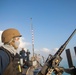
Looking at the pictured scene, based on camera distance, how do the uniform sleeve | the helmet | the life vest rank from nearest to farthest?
the uniform sleeve
the life vest
the helmet

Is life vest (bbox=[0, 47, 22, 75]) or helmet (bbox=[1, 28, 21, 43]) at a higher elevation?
helmet (bbox=[1, 28, 21, 43])

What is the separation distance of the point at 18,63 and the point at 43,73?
94 cm

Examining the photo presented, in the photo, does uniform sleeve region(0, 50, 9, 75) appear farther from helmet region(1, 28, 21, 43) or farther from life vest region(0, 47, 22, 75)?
helmet region(1, 28, 21, 43)

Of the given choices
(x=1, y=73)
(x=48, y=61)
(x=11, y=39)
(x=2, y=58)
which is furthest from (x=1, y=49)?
(x=48, y=61)

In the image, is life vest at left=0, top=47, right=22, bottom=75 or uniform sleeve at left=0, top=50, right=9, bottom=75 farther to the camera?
life vest at left=0, top=47, right=22, bottom=75

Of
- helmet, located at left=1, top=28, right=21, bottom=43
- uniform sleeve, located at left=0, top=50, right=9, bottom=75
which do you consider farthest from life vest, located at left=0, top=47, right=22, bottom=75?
helmet, located at left=1, top=28, right=21, bottom=43

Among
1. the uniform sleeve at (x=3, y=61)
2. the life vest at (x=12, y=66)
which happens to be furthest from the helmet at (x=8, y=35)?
the uniform sleeve at (x=3, y=61)

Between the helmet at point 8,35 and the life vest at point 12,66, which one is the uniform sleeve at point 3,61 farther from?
the helmet at point 8,35

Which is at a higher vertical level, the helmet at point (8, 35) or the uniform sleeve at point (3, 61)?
the helmet at point (8, 35)

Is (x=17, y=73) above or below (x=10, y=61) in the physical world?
below

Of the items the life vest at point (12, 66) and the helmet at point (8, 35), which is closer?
the life vest at point (12, 66)

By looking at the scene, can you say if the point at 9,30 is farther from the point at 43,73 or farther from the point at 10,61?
Answer: the point at 43,73

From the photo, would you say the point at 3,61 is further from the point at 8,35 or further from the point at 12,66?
the point at 8,35

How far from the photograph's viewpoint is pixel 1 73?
471cm
